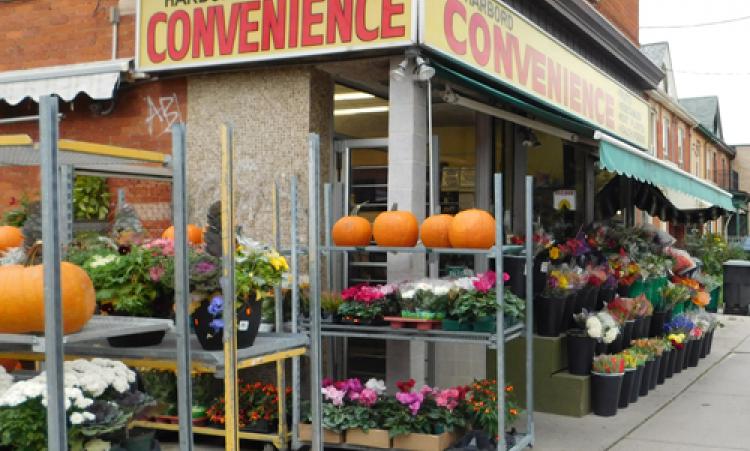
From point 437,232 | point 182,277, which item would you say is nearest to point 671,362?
point 437,232

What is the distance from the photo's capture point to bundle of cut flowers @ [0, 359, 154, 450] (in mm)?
3652

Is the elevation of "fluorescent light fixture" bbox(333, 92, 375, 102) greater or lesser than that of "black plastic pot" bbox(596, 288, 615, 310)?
greater

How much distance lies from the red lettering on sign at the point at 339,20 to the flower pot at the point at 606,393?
13.0 ft

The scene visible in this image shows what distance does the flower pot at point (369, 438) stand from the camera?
255 inches

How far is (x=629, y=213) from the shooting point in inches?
595

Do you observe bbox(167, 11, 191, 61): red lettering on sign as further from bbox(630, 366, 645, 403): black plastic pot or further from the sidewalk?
bbox(630, 366, 645, 403): black plastic pot

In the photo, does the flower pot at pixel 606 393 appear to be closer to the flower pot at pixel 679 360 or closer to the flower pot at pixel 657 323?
the flower pot at pixel 657 323

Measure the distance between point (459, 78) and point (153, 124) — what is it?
3.14m

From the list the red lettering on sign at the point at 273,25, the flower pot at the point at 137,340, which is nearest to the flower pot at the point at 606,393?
the red lettering on sign at the point at 273,25

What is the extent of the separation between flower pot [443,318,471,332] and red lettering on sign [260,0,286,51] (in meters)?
2.86

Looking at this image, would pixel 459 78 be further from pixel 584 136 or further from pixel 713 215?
pixel 713 215

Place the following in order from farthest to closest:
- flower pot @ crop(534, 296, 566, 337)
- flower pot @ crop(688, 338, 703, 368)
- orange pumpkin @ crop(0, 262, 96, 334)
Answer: flower pot @ crop(688, 338, 703, 368) < flower pot @ crop(534, 296, 566, 337) < orange pumpkin @ crop(0, 262, 96, 334)

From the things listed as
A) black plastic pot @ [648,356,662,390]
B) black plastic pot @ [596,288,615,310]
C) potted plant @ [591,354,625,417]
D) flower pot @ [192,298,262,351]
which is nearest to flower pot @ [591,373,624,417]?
potted plant @ [591,354,625,417]

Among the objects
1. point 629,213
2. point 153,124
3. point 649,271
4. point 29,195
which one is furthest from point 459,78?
point 629,213
